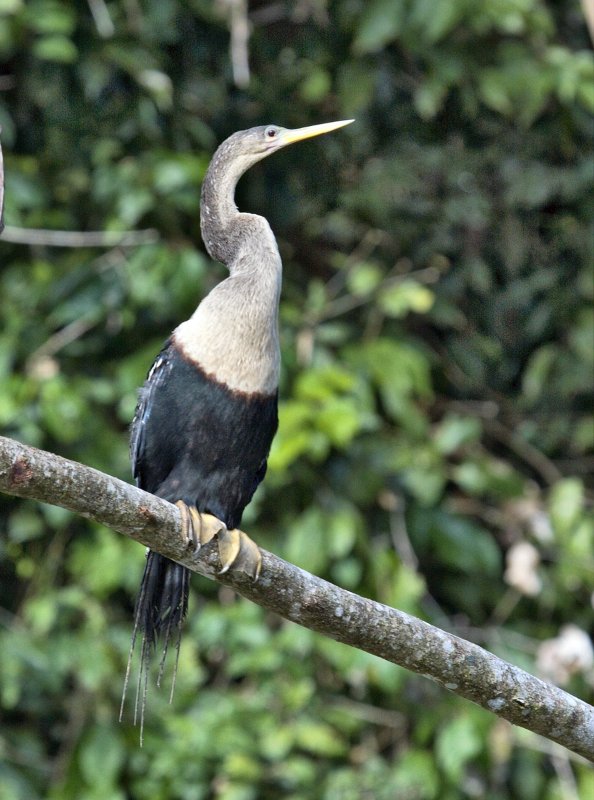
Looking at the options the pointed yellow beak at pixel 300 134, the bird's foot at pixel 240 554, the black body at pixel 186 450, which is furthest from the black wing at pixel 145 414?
the pointed yellow beak at pixel 300 134

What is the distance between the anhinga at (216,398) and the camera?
2.37 metres

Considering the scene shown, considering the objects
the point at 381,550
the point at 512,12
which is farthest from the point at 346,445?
the point at 512,12

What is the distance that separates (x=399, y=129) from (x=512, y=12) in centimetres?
74

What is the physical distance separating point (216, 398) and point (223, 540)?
32cm

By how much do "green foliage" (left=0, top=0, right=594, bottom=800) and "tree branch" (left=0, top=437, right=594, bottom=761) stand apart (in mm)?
1707

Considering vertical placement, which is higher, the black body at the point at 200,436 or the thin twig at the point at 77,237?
the black body at the point at 200,436

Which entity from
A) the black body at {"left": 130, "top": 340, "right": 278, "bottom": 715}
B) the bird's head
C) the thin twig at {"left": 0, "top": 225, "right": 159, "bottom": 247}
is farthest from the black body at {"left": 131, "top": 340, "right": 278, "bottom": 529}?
the thin twig at {"left": 0, "top": 225, "right": 159, "bottom": 247}

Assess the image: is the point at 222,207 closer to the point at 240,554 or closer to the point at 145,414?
the point at 145,414

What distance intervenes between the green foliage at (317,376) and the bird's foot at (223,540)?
1515mm

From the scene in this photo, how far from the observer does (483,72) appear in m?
4.40

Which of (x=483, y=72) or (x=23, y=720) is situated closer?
(x=23, y=720)

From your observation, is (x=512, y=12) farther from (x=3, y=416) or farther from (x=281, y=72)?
(x=3, y=416)

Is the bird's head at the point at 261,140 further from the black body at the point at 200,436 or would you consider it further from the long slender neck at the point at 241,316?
the black body at the point at 200,436

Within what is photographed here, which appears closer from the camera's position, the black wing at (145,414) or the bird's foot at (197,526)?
the bird's foot at (197,526)
